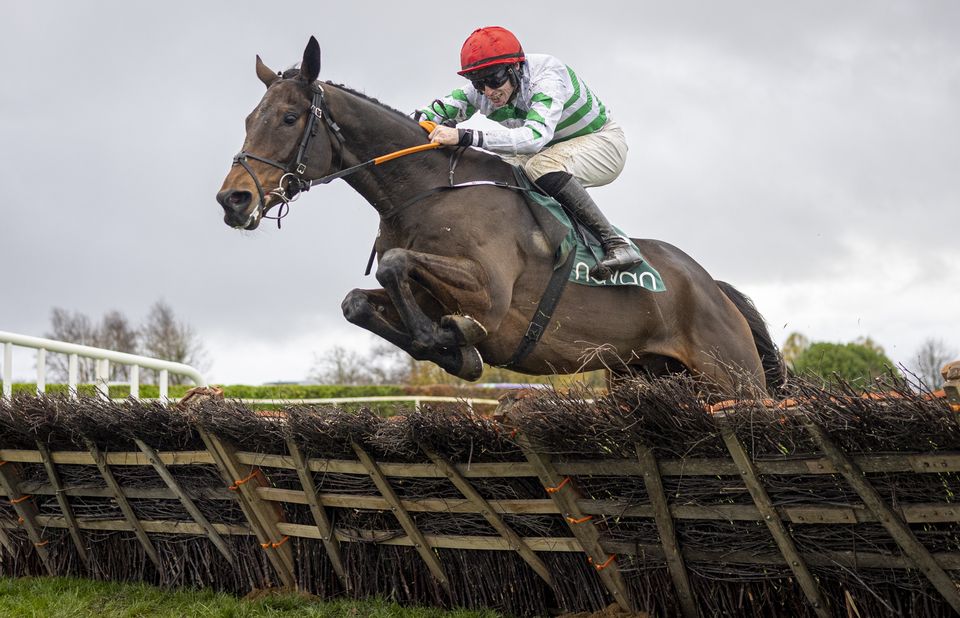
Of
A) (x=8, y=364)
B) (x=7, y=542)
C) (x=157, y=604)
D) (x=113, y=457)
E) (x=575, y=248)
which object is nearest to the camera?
(x=575, y=248)

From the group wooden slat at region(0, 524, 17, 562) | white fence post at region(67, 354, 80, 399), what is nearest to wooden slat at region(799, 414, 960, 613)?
white fence post at region(67, 354, 80, 399)

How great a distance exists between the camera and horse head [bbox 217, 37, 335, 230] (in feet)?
15.3

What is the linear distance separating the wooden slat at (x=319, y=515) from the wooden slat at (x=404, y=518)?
0.36 meters

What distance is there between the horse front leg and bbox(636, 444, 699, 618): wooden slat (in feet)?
3.51

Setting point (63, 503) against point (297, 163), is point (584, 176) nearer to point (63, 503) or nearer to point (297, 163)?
point (297, 163)

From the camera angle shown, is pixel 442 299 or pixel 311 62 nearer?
pixel 442 299

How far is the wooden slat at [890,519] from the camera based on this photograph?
3650 mm

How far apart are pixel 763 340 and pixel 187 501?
12.6 feet

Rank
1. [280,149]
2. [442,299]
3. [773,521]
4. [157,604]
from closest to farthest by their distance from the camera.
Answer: [773,521]
[442,299]
[280,149]
[157,604]

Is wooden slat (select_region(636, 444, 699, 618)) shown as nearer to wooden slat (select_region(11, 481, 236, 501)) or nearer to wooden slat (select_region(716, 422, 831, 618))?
wooden slat (select_region(716, 422, 831, 618))

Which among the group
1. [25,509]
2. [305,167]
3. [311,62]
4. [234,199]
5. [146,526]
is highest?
[311,62]

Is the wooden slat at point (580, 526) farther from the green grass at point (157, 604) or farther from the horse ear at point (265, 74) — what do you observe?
the horse ear at point (265, 74)

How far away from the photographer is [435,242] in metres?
4.92

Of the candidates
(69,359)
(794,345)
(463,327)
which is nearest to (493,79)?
(463,327)
